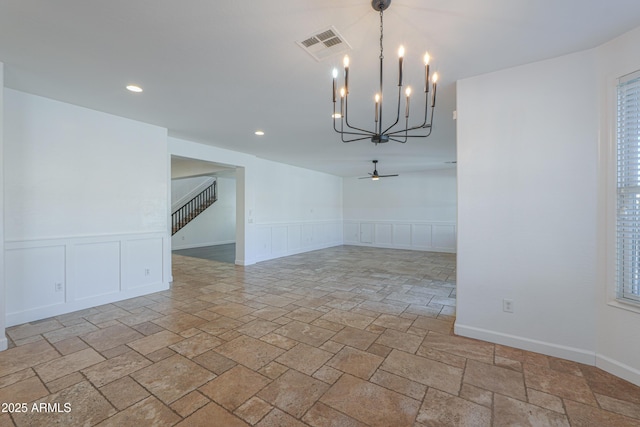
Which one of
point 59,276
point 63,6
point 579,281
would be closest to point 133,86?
point 63,6

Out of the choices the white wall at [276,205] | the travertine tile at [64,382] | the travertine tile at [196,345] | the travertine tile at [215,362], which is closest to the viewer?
the travertine tile at [64,382]

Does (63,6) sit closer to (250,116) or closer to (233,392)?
Answer: (250,116)

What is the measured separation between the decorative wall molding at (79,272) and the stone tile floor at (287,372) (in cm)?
21

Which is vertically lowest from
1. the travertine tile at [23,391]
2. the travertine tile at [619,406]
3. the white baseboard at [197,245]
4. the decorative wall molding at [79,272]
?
the travertine tile at [619,406]

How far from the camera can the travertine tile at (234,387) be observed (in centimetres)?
185

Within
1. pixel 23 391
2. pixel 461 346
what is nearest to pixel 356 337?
pixel 461 346

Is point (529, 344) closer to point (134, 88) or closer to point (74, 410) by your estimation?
point (74, 410)

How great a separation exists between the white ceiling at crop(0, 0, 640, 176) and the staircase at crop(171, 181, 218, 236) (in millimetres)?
6721

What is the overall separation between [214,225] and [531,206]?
980 cm

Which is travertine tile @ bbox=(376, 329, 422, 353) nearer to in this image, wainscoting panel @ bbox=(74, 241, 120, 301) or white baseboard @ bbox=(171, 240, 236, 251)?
wainscoting panel @ bbox=(74, 241, 120, 301)

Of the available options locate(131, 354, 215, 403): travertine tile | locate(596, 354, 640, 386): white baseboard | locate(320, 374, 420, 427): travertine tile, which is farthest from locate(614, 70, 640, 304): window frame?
locate(131, 354, 215, 403): travertine tile

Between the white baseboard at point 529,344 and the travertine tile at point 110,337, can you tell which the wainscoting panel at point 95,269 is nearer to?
the travertine tile at point 110,337

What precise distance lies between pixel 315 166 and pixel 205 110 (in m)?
4.56

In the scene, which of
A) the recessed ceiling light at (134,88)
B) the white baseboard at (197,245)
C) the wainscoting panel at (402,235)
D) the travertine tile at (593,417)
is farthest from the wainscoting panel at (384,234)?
the recessed ceiling light at (134,88)
